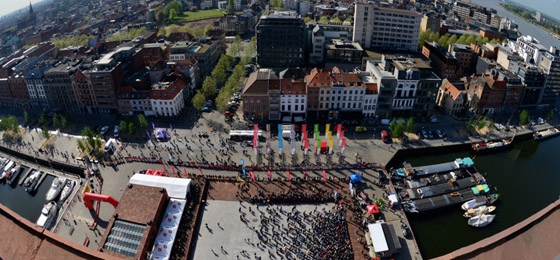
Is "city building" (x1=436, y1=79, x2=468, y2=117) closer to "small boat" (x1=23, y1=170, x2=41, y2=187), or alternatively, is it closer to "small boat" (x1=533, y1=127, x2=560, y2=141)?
"small boat" (x1=533, y1=127, x2=560, y2=141)

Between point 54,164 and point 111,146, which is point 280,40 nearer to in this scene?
point 111,146

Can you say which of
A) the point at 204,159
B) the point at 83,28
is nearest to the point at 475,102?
the point at 204,159

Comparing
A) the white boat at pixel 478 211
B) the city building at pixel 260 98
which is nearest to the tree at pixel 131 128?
the city building at pixel 260 98

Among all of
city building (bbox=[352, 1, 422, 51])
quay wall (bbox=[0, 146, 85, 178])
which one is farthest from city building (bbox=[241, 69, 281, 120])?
city building (bbox=[352, 1, 422, 51])

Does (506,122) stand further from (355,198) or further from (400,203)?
(355,198)

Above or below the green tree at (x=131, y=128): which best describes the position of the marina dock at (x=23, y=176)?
below

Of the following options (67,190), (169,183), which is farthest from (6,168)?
(169,183)

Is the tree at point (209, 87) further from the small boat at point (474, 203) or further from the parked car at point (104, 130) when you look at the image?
the small boat at point (474, 203)
